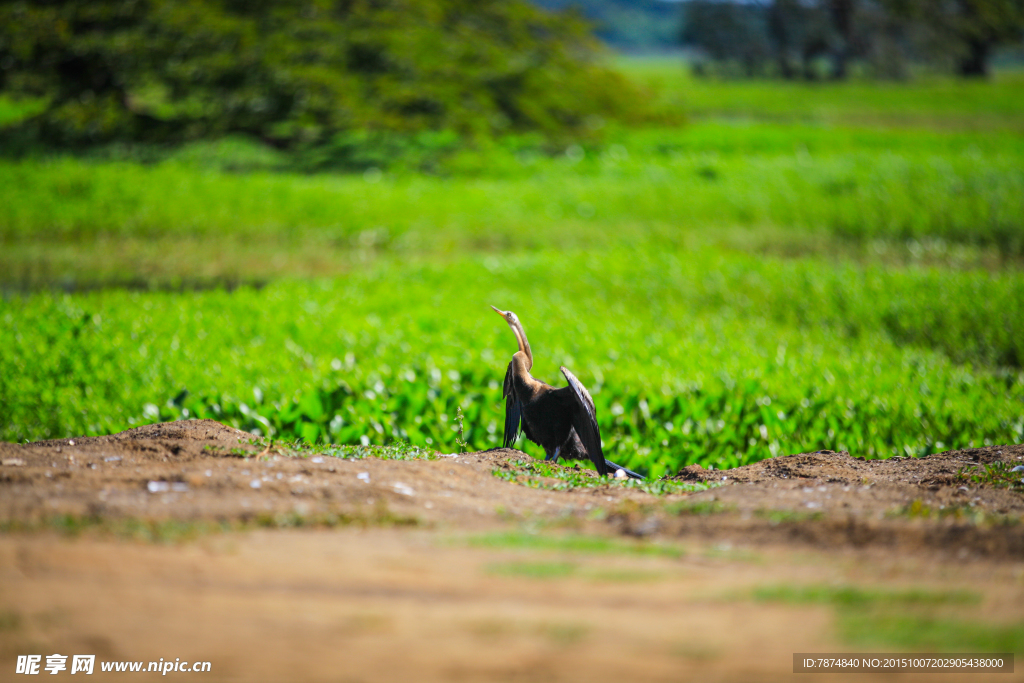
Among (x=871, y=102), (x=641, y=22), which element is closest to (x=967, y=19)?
(x=871, y=102)

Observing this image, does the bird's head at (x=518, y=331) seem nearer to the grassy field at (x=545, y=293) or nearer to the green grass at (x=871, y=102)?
the grassy field at (x=545, y=293)

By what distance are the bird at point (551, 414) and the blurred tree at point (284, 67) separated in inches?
543

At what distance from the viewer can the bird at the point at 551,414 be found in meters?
3.93

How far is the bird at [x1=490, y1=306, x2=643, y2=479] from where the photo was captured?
12.9 ft

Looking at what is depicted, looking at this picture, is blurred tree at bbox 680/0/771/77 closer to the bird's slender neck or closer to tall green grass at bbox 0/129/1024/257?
tall green grass at bbox 0/129/1024/257

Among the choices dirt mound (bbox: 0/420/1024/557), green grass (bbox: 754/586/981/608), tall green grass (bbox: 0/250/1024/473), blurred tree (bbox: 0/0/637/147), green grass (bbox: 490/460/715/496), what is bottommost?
tall green grass (bbox: 0/250/1024/473)

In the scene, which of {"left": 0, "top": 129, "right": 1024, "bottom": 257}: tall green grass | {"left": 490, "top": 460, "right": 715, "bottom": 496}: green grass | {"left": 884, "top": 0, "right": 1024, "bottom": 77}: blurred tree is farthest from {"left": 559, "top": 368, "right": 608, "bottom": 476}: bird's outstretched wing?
{"left": 884, "top": 0, "right": 1024, "bottom": 77}: blurred tree

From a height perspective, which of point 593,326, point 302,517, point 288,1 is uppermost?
point 288,1

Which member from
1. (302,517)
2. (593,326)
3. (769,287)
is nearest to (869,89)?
(769,287)

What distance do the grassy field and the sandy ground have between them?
1.43 m

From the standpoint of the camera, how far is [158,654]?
6.81 ft

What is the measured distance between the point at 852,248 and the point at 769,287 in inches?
166

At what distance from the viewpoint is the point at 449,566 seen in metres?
2.57

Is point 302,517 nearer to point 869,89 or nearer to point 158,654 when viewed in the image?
point 158,654
